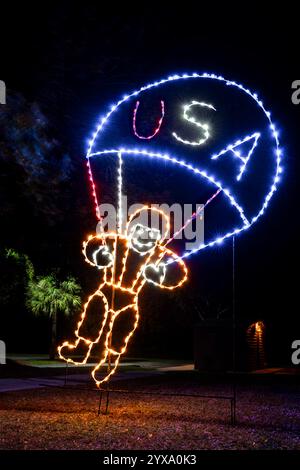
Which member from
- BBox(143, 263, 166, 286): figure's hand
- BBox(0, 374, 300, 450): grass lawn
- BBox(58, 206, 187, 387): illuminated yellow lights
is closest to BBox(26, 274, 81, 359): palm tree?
BBox(58, 206, 187, 387): illuminated yellow lights

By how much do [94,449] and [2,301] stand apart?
671 inches

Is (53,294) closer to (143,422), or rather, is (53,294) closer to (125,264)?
(125,264)

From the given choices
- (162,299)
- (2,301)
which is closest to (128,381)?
(2,301)

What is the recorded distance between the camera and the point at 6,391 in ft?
46.2

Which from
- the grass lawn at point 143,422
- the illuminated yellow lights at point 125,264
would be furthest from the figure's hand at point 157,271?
the grass lawn at point 143,422

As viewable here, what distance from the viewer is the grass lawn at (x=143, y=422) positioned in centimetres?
765

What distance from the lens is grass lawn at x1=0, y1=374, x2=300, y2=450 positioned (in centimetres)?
765

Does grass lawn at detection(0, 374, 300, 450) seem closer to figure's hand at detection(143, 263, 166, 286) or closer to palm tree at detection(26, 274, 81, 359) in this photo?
figure's hand at detection(143, 263, 166, 286)

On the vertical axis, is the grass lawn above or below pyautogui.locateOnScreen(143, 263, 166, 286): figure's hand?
below

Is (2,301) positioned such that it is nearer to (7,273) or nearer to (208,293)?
(7,273)

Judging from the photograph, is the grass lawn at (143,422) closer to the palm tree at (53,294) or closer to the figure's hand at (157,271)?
the figure's hand at (157,271)

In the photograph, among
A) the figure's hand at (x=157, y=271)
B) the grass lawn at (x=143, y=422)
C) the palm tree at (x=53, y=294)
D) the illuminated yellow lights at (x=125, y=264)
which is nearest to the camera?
the grass lawn at (x=143, y=422)

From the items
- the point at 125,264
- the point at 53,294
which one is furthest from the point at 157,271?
the point at 53,294
